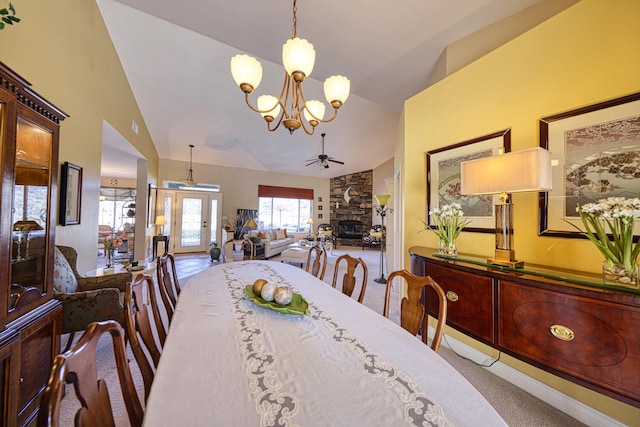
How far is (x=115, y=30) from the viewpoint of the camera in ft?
10.7

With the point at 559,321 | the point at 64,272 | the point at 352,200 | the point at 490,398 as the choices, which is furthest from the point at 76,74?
the point at 352,200

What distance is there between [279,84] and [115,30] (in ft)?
7.40

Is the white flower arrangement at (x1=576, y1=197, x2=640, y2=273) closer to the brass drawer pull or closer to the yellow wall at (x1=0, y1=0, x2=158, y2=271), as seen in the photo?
the brass drawer pull

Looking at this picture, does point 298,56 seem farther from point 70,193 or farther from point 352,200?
point 352,200

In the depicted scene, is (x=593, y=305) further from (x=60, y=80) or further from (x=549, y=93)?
(x=60, y=80)

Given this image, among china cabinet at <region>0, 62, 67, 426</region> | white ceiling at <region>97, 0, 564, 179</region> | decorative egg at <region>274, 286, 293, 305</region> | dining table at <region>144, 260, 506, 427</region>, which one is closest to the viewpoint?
dining table at <region>144, 260, 506, 427</region>

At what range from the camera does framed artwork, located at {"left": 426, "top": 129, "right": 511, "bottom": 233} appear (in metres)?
1.97

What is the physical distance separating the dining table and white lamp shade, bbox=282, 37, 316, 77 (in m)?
1.58

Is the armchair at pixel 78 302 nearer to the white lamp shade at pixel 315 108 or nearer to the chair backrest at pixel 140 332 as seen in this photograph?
the chair backrest at pixel 140 332

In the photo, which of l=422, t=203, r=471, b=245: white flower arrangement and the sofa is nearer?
l=422, t=203, r=471, b=245: white flower arrangement

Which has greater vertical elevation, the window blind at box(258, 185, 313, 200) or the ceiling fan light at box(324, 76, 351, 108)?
the ceiling fan light at box(324, 76, 351, 108)

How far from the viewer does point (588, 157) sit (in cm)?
148

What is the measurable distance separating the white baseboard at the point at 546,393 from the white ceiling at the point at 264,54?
2942mm

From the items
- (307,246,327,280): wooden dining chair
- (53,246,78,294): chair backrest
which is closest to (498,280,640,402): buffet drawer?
(307,246,327,280): wooden dining chair
